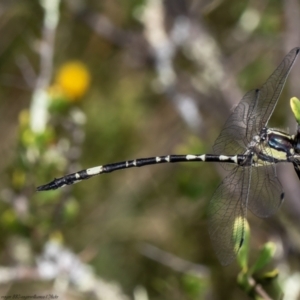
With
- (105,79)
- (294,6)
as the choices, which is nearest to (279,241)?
(294,6)

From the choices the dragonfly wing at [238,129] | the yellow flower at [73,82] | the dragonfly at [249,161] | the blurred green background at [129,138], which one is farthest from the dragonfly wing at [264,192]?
the yellow flower at [73,82]

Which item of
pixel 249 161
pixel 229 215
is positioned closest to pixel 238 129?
pixel 249 161

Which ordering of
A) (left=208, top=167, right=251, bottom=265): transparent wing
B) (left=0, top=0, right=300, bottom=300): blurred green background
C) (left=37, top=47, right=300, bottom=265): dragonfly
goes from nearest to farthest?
(left=208, top=167, right=251, bottom=265): transparent wing, (left=37, top=47, right=300, bottom=265): dragonfly, (left=0, top=0, right=300, bottom=300): blurred green background

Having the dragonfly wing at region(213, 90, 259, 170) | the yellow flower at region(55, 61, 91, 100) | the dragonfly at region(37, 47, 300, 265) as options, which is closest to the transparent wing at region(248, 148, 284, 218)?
the dragonfly at region(37, 47, 300, 265)

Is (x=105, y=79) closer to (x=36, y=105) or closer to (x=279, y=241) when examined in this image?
(x=36, y=105)

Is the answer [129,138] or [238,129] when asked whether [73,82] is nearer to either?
[129,138]

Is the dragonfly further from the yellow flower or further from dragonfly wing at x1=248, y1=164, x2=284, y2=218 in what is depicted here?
the yellow flower
